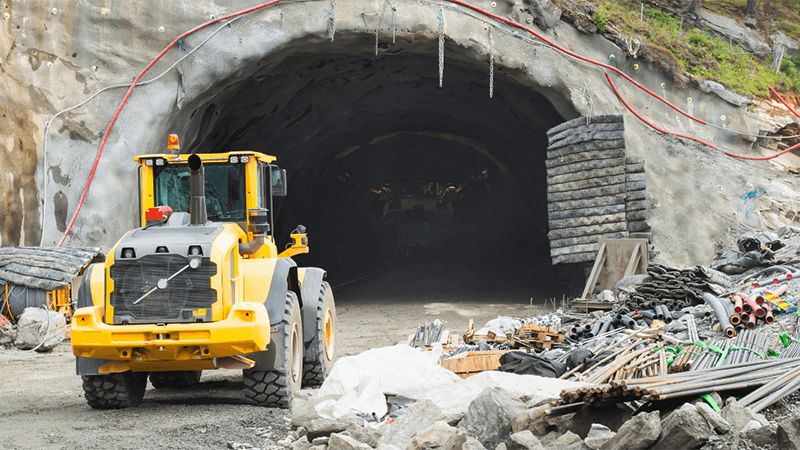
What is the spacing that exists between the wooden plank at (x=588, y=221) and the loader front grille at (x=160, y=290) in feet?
32.4

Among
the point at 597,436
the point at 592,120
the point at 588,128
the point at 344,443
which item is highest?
the point at 592,120

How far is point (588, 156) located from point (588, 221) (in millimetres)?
1078

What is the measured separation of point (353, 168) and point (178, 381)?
20105 mm

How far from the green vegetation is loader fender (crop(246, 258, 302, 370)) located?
436 inches

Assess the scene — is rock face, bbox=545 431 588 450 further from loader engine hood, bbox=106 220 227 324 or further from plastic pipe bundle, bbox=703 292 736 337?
plastic pipe bundle, bbox=703 292 736 337

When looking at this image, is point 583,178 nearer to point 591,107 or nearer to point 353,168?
point 591,107

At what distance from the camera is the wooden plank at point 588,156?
18.2 meters

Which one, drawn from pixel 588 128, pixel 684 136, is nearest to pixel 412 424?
pixel 588 128

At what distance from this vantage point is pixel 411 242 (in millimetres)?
33625

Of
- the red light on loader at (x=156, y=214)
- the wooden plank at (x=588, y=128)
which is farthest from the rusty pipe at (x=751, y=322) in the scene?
the wooden plank at (x=588, y=128)

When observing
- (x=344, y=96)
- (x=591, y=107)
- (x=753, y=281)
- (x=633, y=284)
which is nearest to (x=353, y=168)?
(x=344, y=96)

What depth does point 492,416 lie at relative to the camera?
23.7 ft

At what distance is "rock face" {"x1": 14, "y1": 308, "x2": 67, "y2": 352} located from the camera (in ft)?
48.7

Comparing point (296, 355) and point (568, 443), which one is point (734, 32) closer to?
point (296, 355)
